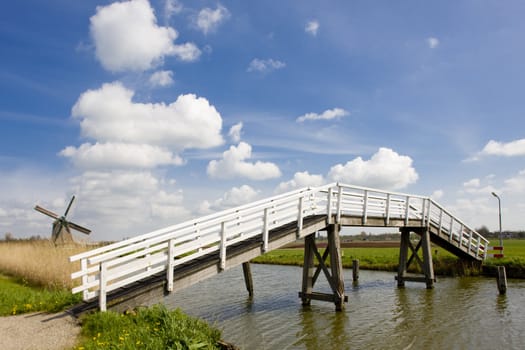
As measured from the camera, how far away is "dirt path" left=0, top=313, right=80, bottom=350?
7465 mm

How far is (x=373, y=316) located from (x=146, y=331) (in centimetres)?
873

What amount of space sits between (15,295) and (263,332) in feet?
23.0

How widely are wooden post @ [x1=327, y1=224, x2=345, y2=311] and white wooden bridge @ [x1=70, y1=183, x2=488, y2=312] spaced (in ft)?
0.11

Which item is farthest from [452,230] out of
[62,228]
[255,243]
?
[62,228]

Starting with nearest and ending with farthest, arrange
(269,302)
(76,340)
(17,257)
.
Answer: (76,340) → (269,302) → (17,257)

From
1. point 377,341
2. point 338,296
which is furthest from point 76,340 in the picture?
point 338,296

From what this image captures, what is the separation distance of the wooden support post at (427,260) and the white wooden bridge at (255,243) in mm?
48

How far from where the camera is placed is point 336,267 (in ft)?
49.2

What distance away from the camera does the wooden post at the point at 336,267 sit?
14.4m

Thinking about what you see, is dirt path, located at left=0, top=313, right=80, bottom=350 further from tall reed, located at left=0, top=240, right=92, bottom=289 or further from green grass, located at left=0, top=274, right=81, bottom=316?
tall reed, located at left=0, top=240, right=92, bottom=289

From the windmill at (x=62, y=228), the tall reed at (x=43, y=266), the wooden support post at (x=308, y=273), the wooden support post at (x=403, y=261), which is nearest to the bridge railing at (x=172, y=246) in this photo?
the wooden support post at (x=308, y=273)

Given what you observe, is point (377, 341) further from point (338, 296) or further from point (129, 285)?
point (129, 285)

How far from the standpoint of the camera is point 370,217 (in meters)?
17.3

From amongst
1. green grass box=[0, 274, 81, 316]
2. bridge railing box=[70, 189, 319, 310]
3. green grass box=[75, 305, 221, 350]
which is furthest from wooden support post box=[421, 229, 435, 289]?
green grass box=[0, 274, 81, 316]
